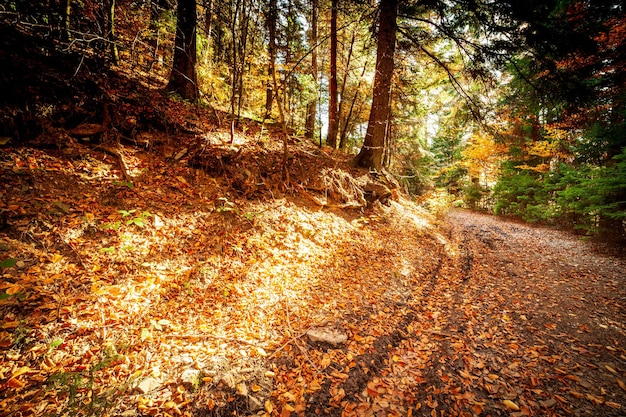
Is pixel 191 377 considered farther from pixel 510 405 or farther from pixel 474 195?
pixel 474 195

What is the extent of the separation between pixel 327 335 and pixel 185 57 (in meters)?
8.86

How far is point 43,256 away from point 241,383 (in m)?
3.35

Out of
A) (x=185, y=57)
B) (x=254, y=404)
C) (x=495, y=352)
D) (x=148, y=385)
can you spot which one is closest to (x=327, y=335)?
(x=254, y=404)

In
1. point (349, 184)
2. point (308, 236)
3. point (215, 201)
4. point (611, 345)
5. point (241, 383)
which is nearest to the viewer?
point (241, 383)

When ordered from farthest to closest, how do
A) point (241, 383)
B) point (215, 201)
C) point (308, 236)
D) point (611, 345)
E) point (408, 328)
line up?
point (308, 236)
point (215, 201)
point (408, 328)
point (611, 345)
point (241, 383)

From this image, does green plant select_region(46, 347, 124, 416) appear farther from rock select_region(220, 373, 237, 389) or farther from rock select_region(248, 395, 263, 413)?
rock select_region(248, 395, 263, 413)

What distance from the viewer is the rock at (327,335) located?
3.80 metres

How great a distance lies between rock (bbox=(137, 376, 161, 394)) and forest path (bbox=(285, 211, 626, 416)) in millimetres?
1876

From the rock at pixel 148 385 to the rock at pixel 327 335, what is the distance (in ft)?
6.72

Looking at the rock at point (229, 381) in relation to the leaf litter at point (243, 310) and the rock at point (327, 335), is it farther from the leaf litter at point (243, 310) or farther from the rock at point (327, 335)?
the rock at point (327, 335)

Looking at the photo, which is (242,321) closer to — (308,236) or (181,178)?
(308,236)

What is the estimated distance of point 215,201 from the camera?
19.0 ft

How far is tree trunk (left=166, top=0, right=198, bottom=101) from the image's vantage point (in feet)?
23.2

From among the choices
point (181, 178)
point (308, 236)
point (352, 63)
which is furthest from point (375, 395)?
point (352, 63)
